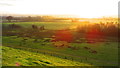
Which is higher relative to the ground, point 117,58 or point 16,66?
point 16,66

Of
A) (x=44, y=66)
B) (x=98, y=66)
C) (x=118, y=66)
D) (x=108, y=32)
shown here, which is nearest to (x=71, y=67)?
(x=44, y=66)

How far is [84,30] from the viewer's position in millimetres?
127938

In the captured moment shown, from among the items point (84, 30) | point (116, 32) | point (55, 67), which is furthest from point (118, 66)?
point (84, 30)

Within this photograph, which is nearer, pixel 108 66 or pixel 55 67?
pixel 55 67

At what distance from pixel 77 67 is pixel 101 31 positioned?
9357 centimetres

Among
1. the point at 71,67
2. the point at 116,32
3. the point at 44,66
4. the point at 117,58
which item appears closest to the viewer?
the point at 44,66

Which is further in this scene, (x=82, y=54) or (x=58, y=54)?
(x=82, y=54)

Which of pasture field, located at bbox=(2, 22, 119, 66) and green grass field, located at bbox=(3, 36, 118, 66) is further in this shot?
green grass field, located at bbox=(3, 36, 118, 66)

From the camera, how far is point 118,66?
1858 inches

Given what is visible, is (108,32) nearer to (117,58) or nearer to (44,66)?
(117,58)

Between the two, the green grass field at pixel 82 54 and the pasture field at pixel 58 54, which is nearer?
the pasture field at pixel 58 54

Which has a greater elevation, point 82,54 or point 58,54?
point 58,54

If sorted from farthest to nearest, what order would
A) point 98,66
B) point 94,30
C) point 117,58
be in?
point 94,30
point 117,58
point 98,66

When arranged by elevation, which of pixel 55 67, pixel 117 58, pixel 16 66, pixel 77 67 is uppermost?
pixel 16 66
